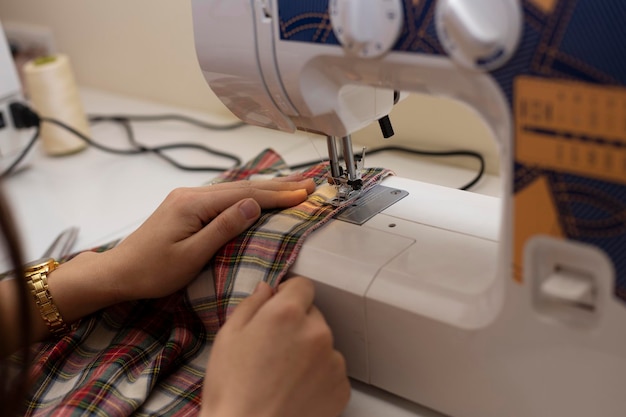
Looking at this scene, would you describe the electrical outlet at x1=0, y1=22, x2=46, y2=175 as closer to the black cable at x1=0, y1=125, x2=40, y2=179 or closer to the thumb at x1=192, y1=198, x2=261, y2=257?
the black cable at x1=0, y1=125, x2=40, y2=179

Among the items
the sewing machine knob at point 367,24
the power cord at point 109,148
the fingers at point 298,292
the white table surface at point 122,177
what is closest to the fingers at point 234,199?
the fingers at point 298,292

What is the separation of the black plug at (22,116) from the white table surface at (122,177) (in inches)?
2.5

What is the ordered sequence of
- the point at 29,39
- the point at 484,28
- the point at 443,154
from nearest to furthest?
the point at 484,28, the point at 443,154, the point at 29,39

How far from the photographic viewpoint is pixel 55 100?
140cm

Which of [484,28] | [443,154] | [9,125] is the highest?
[484,28]

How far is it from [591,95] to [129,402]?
0.49 meters

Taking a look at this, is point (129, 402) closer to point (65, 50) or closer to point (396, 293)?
point (396, 293)

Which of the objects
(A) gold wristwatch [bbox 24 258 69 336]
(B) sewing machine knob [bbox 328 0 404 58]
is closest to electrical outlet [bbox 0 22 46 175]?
(A) gold wristwatch [bbox 24 258 69 336]

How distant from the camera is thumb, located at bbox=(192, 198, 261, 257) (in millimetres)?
719

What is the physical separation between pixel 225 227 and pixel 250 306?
0.11 m

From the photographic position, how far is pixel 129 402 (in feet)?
2.18

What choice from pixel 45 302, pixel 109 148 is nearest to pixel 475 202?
pixel 45 302

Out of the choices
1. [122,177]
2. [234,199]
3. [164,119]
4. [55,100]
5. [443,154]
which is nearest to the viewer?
[234,199]

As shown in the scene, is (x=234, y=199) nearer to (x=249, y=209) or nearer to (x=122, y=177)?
(x=249, y=209)
